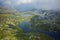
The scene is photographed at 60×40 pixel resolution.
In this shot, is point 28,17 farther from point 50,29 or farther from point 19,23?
point 50,29

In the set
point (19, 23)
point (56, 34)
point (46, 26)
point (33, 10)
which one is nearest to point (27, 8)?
point (33, 10)

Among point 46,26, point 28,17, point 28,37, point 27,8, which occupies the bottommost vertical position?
point 28,37

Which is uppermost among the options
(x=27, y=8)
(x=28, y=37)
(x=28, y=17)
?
(x=27, y=8)

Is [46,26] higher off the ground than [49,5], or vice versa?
[49,5]

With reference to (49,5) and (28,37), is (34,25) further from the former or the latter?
(49,5)

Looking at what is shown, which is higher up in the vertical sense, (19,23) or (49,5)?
(49,5)

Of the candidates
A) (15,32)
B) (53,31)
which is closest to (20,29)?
(15,32)

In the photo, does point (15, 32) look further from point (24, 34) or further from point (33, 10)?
point (33, 10)
